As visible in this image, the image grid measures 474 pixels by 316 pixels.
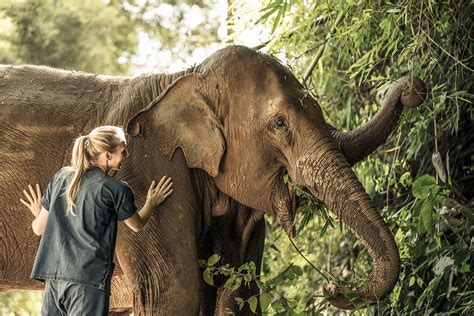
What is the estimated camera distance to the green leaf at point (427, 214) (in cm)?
Result: 639

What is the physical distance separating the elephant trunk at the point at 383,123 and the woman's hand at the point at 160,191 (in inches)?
34.2

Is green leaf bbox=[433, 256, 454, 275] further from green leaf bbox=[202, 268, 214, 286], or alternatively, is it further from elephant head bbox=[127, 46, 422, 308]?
green leaf bbox=[202, 268, 214, 286]

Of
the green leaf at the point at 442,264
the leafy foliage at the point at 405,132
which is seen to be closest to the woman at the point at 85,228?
the leafy foliage at the point at 405,132

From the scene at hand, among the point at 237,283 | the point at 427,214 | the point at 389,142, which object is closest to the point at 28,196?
the point at 237,283

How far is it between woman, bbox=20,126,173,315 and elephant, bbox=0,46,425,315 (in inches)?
21.5

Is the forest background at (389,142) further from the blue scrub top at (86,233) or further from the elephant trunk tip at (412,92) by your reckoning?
the blue scrub top at (86,233)

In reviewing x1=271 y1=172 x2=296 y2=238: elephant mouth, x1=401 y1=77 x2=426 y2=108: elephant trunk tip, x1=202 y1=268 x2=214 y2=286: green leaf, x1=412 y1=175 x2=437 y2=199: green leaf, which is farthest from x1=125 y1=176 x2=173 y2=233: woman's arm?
x1=412 y1=175 x2=437 y2=199: green leaf

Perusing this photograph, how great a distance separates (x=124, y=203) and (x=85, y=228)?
0.17m

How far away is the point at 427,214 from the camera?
642cm

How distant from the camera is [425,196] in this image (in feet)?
21.4

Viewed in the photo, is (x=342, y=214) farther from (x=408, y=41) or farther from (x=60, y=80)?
(x=408, y=41)

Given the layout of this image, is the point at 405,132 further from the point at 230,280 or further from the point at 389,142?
the point at 230,280

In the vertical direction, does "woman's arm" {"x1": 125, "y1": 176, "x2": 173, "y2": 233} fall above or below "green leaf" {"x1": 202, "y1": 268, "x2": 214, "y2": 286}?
above

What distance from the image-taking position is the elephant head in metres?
5.83
